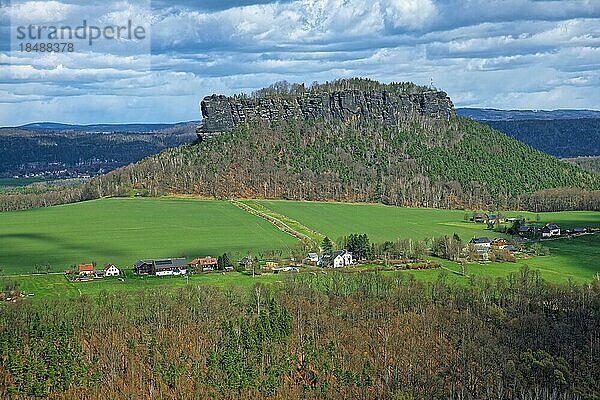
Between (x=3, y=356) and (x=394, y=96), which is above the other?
(x=394, y=96)

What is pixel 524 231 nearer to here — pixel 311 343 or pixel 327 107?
pixel 311 343

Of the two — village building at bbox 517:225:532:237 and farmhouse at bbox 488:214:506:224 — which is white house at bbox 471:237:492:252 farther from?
farmhouse at bbox 488:214:506:224

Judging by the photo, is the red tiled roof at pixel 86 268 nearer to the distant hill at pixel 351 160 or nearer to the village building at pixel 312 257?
the village building at pixel 312 257

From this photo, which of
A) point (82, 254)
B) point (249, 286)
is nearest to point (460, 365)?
point (249, 286)

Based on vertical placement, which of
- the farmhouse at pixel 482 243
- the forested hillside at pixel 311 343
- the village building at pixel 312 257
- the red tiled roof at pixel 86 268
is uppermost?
the farmhouse at pixel 482 243

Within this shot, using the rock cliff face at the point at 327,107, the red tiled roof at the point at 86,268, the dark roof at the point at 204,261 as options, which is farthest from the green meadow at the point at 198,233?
the rock cliff face at the point at 327,107

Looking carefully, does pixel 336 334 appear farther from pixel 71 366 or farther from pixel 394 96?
pixel 394 96
